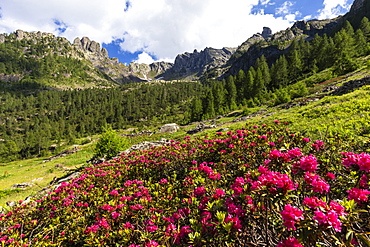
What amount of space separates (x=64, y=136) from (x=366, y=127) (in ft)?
401

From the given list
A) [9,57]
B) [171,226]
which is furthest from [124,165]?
[9,57]

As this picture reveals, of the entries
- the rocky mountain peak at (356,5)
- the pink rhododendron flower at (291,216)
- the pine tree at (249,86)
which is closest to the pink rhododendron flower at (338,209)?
the pink rhododendron flower at (291,216)

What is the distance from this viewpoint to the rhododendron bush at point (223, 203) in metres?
2.05

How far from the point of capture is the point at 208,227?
2869 millimetres

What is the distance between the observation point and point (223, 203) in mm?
3000

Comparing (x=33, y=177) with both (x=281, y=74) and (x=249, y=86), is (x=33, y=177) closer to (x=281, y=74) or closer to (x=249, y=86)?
(x=249, y=86)

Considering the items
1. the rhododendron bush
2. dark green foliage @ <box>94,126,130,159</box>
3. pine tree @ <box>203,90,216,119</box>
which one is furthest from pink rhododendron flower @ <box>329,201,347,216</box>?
pine tree @ <box>203,90,216,119</box>

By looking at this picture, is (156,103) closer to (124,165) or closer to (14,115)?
(14,115)

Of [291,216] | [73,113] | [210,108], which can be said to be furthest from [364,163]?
[73,113]

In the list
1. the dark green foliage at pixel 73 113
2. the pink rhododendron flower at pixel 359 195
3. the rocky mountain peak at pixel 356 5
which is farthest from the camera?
the rocky mountain peak at pixel 356 5

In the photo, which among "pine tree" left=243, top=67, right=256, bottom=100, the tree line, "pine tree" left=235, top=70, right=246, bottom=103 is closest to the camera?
the tree line

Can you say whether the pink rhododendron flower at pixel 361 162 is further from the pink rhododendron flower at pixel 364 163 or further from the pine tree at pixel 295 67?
the pine tree at pixel 295 67

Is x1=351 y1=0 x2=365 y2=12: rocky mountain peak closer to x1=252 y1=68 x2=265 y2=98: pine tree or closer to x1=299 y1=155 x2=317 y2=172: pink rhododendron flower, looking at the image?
x1=252 y1=68 x2=265 y2=98: pine tree

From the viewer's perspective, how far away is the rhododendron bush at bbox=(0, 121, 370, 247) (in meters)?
Answer: 2.05
